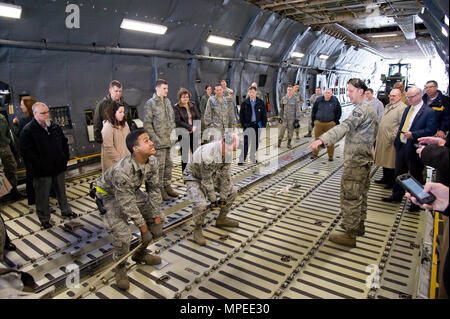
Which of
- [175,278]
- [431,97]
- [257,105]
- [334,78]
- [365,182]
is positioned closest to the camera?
[175,278]

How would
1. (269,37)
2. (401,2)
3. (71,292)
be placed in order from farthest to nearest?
1. (269,37)
2. (401,2)
3. (71,292)

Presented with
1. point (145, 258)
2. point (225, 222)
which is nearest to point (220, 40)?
point (225, 222)

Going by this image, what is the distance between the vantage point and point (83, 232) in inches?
180

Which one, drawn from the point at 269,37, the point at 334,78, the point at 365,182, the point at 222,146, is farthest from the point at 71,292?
the point at 334,78

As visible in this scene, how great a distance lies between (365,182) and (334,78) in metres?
18.2

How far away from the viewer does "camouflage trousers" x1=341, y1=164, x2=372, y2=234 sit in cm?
396

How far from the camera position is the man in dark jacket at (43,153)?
4.32m

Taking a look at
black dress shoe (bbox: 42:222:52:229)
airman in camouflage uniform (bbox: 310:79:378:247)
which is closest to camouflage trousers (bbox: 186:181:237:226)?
airman in camouflage uniform (bbox: 310:79:378:247)

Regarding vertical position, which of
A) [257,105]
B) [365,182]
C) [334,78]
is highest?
[334,78]

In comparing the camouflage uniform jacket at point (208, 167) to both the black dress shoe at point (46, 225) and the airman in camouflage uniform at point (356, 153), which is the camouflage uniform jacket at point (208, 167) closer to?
the airman in camouflage uniform at point (356, 153)

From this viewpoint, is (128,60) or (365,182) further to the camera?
(128,60)

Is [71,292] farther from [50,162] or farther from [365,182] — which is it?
[365,182]

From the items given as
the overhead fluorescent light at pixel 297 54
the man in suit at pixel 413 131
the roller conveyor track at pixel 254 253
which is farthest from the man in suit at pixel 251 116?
the overhead fluorescent light at pixel 297 54

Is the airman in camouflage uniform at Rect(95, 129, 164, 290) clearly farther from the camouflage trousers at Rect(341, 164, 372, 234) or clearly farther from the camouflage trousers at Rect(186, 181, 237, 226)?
the camouflage trousers at Rect(341, 164, 372, 234)
